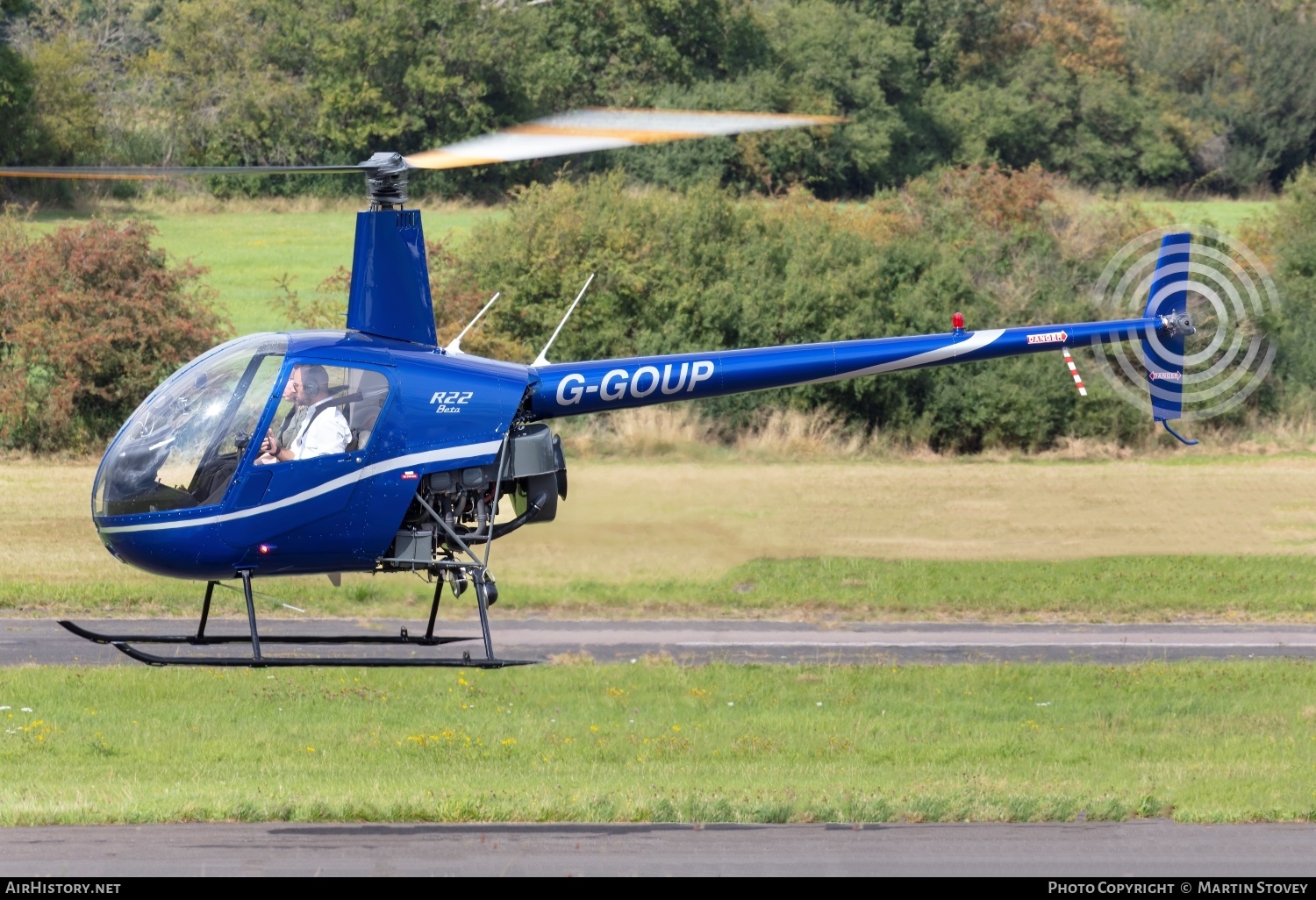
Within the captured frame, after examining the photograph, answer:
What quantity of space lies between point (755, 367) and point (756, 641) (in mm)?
8597

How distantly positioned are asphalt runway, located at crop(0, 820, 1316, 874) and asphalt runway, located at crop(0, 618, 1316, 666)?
625 centimetres

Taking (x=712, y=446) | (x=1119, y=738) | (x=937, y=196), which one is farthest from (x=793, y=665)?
(x=937, y=196)

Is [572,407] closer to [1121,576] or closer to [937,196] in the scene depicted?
[1121,576]

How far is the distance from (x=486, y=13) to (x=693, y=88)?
8118mm

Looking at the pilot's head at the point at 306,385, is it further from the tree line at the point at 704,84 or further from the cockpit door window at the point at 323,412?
the tree line at the point at 704,84

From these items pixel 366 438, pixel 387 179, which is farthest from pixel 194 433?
pixel 387 179

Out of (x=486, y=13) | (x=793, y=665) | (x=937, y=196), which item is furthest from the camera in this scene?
(x=486, y=13)

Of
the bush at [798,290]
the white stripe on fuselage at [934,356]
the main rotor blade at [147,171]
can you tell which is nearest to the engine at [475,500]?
the main rotor blade at [147,171]

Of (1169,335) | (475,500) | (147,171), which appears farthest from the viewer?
(1169,335)

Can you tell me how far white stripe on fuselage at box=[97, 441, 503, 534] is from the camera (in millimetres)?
11289

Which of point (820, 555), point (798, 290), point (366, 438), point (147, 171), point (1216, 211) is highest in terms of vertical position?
point (1216, 211)

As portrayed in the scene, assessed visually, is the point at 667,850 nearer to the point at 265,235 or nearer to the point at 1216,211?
the point at 265,235

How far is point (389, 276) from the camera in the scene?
12.0 m
